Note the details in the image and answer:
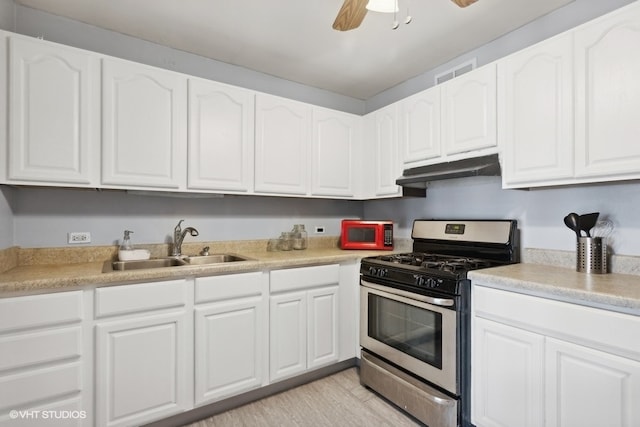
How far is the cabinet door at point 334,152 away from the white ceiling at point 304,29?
44 cm

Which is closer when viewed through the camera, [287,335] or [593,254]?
[593,254]

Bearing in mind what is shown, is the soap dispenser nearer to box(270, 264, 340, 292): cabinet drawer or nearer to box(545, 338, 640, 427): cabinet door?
box(270, 264, 340, 292): cabinet drawer

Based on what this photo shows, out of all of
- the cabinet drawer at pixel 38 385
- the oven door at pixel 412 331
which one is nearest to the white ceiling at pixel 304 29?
the oven door at pixel 412 331

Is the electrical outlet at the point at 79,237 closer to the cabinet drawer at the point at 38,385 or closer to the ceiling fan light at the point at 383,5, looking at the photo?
the cabinet drawer at the point at 38,385

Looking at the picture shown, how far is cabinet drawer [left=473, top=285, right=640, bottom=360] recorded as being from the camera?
1.23 m

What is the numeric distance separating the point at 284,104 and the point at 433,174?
4.26 ft

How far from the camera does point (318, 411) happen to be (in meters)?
2.03

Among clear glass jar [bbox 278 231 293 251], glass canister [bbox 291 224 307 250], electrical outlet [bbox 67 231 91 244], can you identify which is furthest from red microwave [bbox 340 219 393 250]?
electrical outlet [bbox 67 231 91 244]

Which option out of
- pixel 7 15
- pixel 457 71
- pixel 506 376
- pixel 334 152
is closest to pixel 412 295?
pixel 506 376

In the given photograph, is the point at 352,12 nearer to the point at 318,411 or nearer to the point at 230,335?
the point at 230,335

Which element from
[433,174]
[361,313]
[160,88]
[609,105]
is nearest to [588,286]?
[609,105]

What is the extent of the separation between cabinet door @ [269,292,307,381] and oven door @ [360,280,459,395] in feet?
1.53

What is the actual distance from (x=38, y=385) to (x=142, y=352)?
432 mm

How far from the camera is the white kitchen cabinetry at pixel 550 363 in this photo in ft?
4.07
